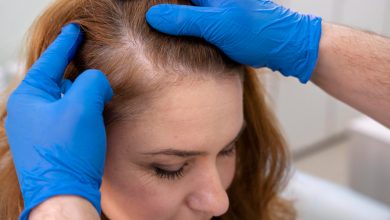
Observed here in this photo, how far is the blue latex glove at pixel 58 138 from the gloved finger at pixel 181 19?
0.16 m

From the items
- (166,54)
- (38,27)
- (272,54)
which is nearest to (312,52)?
(272,54)

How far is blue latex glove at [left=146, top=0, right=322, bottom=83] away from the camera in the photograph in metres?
0.98

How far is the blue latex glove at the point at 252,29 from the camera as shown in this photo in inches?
38.4

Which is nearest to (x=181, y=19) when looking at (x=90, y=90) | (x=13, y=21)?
(x=90, y=90)

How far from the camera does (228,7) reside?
104 cm

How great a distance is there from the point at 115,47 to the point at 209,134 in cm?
26

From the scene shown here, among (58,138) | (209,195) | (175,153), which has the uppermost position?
(58,138)

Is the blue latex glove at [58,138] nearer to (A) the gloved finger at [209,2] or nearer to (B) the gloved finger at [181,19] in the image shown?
(B) the gloved finger at [181,19]

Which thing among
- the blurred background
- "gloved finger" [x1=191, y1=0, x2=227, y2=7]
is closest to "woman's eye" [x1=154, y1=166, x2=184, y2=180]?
"gloved finger" [x1=191, y1=0, x2=227, y2=7]

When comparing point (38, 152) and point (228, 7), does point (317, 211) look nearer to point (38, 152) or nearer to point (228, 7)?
point (228, 7)

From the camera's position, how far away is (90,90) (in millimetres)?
886

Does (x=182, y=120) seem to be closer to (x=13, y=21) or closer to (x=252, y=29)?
(x=252, y=29)

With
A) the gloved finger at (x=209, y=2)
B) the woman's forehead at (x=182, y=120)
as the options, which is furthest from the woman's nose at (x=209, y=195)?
the gloved finger at (x=209, y=2)

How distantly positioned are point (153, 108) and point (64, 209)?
0.91ft
